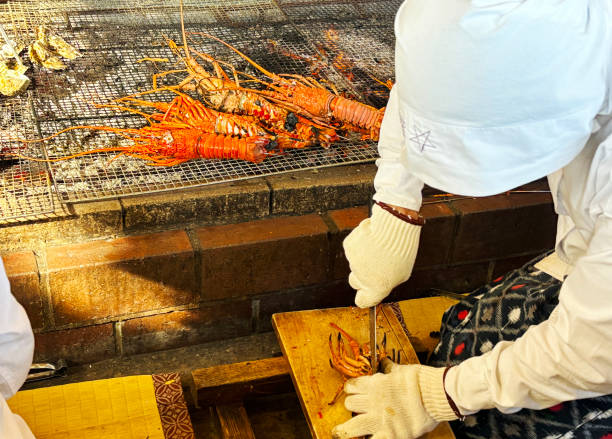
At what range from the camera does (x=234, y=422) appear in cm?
282

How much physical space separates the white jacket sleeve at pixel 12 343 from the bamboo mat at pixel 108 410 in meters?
0.78

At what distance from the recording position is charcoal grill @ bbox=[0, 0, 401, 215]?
2979 millimetres

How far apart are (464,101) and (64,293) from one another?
1.85 metres

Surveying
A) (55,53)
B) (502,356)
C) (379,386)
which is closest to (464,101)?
(502,356)

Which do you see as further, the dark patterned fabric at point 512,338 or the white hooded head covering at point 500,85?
the dark patterned fabric at point 512,338

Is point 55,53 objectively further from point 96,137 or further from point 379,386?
point 379,386

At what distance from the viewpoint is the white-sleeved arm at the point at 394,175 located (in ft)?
8.49

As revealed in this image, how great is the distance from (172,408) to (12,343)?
108 centimetres

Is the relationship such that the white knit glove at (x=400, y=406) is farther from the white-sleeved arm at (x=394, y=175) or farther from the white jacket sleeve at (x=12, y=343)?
the white jacket sleeve at (x=12, y=343)

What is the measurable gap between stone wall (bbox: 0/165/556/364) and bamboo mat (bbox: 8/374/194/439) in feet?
1.02

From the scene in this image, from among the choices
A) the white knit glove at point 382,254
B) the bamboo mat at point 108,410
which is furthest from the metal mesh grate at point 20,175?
the white knit glove at point 382,254

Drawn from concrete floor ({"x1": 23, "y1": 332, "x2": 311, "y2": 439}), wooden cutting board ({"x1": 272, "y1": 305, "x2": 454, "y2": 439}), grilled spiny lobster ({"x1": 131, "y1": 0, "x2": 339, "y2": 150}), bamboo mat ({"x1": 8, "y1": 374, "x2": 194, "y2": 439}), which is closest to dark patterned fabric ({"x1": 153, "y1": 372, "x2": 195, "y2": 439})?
bamboo mat ({"x1": 8, "y1": 374, "x2": 194, "y2": 439})

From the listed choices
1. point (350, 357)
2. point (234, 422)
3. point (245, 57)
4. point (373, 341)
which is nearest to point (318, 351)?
point (350, 357)

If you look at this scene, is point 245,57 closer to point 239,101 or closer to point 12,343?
point 239,101
